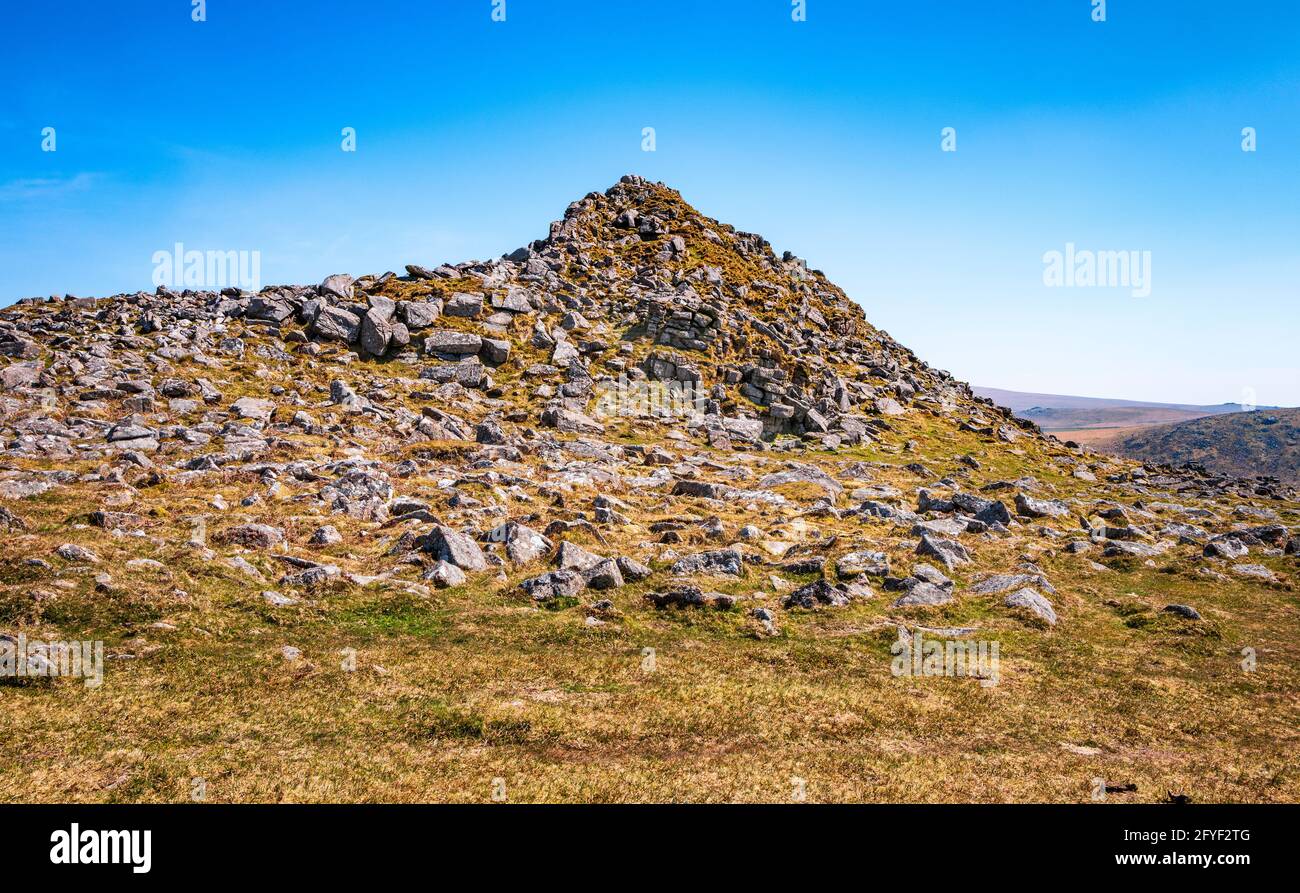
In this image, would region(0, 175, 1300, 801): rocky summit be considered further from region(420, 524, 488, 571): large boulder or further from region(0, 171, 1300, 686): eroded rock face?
region(0, 171, 1300, 686): eroded rock face

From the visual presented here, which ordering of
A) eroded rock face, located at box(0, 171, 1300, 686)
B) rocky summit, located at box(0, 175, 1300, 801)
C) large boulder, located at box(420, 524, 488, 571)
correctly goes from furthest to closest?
large boulder, located at box(420, 524, 488, 571) < eroded rock face, located at box(0, 171, 1300, 686) < rocky summit, located at box(0, 175, 1300, 801)

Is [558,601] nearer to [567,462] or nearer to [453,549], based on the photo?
[453,549]

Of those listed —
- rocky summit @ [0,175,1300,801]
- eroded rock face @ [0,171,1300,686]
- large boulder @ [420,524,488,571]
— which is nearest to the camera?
rocky summit @ [0,175,1300,801]

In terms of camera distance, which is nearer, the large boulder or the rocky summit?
the rocky summit

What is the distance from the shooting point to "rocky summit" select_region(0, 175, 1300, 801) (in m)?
11.9

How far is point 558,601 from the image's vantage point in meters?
20.4

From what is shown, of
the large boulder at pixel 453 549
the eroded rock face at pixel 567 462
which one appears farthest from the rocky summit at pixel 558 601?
the eroded rock face at pixel 567 462

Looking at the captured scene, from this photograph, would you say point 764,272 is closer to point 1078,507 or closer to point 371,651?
point 1078,507

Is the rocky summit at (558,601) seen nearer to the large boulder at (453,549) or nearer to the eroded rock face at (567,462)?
the large boulder at (453,549)

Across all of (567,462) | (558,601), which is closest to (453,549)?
(558,601)

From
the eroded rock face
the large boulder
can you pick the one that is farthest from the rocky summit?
the eroded rock face

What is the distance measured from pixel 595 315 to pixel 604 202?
3634 cm

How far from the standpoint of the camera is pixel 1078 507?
39500 millimetres

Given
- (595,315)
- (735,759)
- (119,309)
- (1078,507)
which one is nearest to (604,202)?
(595,315)
